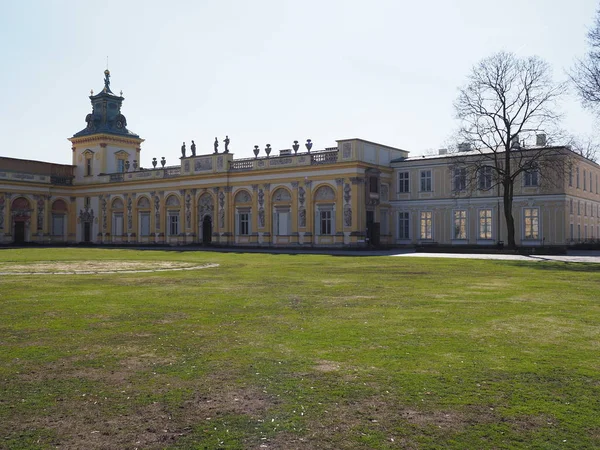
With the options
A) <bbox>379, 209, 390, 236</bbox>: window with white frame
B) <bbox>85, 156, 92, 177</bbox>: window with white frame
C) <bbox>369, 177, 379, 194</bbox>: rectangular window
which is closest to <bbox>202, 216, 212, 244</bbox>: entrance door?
<bbox>379, 209, 390, 236</bbox>: window with white frame

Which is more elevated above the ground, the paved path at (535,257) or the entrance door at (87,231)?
the entrance door at (87,231)

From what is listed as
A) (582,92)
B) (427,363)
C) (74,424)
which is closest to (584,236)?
(582,92)

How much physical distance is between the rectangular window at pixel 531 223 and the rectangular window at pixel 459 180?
5551mm

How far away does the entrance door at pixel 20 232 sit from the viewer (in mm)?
67625

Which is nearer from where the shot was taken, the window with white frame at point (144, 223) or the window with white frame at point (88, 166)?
the window with white frame at point (144, 223)

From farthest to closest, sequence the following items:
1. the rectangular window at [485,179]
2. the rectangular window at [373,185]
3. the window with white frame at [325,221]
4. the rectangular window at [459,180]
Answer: the window with white frame at [325,221], the rectangular window at [373,185], the rectangular window at [459,180], the rectangular window at [485,179]

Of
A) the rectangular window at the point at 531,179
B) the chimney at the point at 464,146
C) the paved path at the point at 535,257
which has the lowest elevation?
the paved path at the point at 535,257

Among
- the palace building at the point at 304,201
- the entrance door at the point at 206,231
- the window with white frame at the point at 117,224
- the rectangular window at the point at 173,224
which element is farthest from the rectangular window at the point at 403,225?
the window with white frame at the point at 117,224

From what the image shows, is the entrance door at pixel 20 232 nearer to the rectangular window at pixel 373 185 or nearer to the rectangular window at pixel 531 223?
the rectangular window at pixel 373 185

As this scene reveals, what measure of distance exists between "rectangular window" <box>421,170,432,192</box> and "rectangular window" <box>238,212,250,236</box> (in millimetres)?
16635

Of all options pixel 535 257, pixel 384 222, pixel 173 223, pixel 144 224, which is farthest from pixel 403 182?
pixel 144 224

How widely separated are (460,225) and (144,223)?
3412 cm

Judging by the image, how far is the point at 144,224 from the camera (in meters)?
66.6

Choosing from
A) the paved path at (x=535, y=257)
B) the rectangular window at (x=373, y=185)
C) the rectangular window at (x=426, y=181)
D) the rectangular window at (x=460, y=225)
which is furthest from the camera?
the rectangular window at (x=426, y=181)
